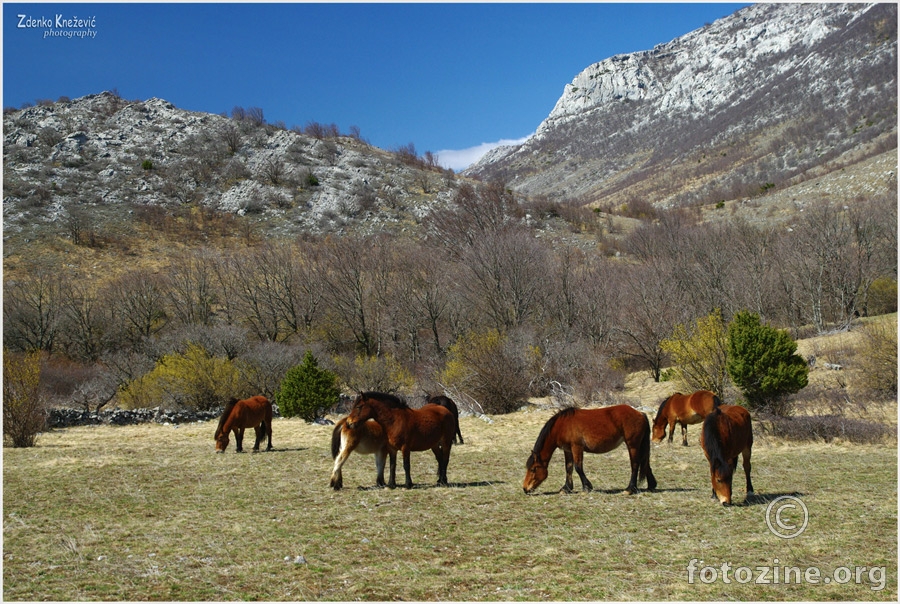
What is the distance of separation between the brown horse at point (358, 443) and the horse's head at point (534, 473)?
2252mm

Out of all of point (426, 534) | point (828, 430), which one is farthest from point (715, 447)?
point (828, 430)

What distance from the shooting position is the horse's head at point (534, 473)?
952 cm

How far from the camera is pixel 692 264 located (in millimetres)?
41594

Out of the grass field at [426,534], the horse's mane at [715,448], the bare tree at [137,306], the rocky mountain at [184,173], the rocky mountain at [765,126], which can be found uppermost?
the rocky mountain at [765,126]

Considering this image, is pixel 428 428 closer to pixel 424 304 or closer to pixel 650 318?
pixel 650 318

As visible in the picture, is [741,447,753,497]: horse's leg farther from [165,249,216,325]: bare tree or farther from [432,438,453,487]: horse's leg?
[165,249,216,325]: bare tree

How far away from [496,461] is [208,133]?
233ft

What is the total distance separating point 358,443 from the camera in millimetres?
9984

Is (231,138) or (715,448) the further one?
(231,138)

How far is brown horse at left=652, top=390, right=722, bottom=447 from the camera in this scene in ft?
47.2

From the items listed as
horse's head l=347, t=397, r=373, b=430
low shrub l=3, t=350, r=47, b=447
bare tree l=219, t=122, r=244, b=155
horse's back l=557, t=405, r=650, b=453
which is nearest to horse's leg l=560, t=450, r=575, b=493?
horse's back l=557, t=405, r=650, b=453

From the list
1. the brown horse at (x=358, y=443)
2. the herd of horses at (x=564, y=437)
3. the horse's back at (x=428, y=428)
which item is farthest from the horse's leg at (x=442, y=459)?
the brown horse at (x=358, y=443)

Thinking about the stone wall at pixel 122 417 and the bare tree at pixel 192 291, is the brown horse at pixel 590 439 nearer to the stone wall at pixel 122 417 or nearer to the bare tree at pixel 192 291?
the stone wall at pixel 122 417

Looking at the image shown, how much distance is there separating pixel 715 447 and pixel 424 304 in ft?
95.9
